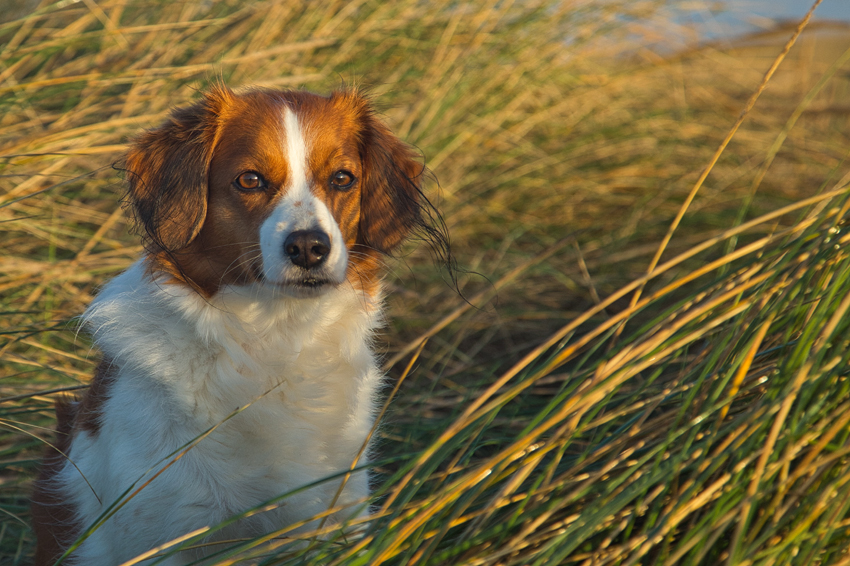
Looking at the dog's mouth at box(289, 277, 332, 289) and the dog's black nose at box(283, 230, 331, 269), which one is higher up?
the dog's black nose at box(283, 230, 331, 269)

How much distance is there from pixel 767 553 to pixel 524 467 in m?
0.57

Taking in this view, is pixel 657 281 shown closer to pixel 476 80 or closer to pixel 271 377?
pixel 476 80

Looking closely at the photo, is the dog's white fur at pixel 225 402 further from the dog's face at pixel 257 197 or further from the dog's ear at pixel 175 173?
the dog's ear at pixel 175 173

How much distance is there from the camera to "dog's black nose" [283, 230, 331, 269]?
2.31 m

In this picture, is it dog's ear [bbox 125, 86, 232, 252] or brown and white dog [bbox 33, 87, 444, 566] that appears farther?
dog's ear [bbox 125, 86, 232, 252]

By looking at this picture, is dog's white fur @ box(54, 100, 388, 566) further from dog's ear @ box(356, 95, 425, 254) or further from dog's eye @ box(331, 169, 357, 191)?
dog's ear @ box(356, 95, 425, 254)

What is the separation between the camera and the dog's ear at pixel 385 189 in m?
2.79

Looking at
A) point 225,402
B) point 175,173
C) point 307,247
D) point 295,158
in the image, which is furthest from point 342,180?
point 225,402

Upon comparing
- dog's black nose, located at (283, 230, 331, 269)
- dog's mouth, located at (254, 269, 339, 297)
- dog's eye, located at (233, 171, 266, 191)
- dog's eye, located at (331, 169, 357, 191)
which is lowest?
dog's mouth, located at (254, 269, 339, 297)

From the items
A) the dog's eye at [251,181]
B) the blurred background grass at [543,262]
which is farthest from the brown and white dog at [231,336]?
the blurred background grass at [543,262]

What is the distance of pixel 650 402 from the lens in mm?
1955

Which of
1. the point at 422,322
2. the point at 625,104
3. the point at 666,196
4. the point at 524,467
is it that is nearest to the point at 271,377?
the point at 524,467

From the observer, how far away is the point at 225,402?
237 cm

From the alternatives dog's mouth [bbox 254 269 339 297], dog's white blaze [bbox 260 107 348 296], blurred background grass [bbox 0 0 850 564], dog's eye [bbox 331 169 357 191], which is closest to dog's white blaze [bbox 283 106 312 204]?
dog's white blaze [bbox 260 107 348 296]
